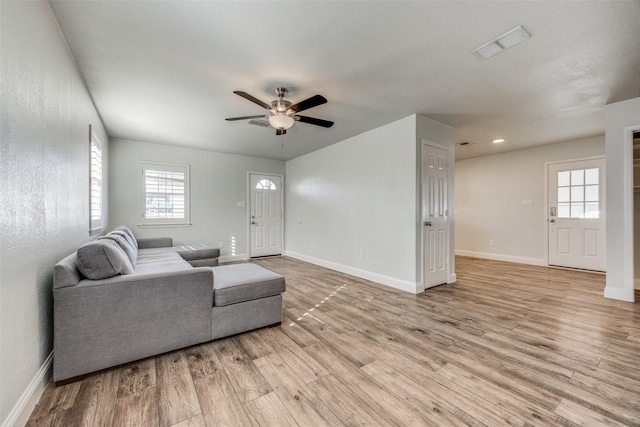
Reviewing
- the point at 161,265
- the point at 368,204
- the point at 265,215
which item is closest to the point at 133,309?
the point at 161,265

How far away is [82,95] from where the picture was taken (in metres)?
2.67

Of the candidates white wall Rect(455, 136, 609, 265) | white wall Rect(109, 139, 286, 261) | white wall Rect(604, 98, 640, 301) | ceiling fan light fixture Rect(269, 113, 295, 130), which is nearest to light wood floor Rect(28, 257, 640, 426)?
white wall Rect(604, 98, 640, 301)

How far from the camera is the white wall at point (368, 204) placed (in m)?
3.67

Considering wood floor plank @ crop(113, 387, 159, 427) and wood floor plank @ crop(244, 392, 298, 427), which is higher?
wood floor plank @ crop(113, 387, 159, 427)

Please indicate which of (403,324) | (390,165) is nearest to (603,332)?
(403,324)

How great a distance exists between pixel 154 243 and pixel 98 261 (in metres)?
3.01

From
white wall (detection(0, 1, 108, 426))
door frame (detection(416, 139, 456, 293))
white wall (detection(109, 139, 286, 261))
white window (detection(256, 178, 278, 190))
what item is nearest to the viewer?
white wall (detection(0, 1, 108, 426))

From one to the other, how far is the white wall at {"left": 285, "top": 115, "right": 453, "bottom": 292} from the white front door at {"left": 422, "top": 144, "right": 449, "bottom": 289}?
0.17m

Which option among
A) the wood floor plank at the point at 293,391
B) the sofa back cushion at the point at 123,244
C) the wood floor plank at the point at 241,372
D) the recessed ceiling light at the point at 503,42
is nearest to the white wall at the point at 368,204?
the recessed ceiling light at the point at 503,42

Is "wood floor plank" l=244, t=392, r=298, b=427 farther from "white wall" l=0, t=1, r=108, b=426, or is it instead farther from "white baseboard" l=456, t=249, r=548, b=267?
"white baseboard" l=456, t=249, r=548, b=267

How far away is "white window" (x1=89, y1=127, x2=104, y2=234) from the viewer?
10.1 feet

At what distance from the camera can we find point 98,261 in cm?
188

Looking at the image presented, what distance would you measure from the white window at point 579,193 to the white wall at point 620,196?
198 centimetres

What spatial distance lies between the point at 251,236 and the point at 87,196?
3481 mm
